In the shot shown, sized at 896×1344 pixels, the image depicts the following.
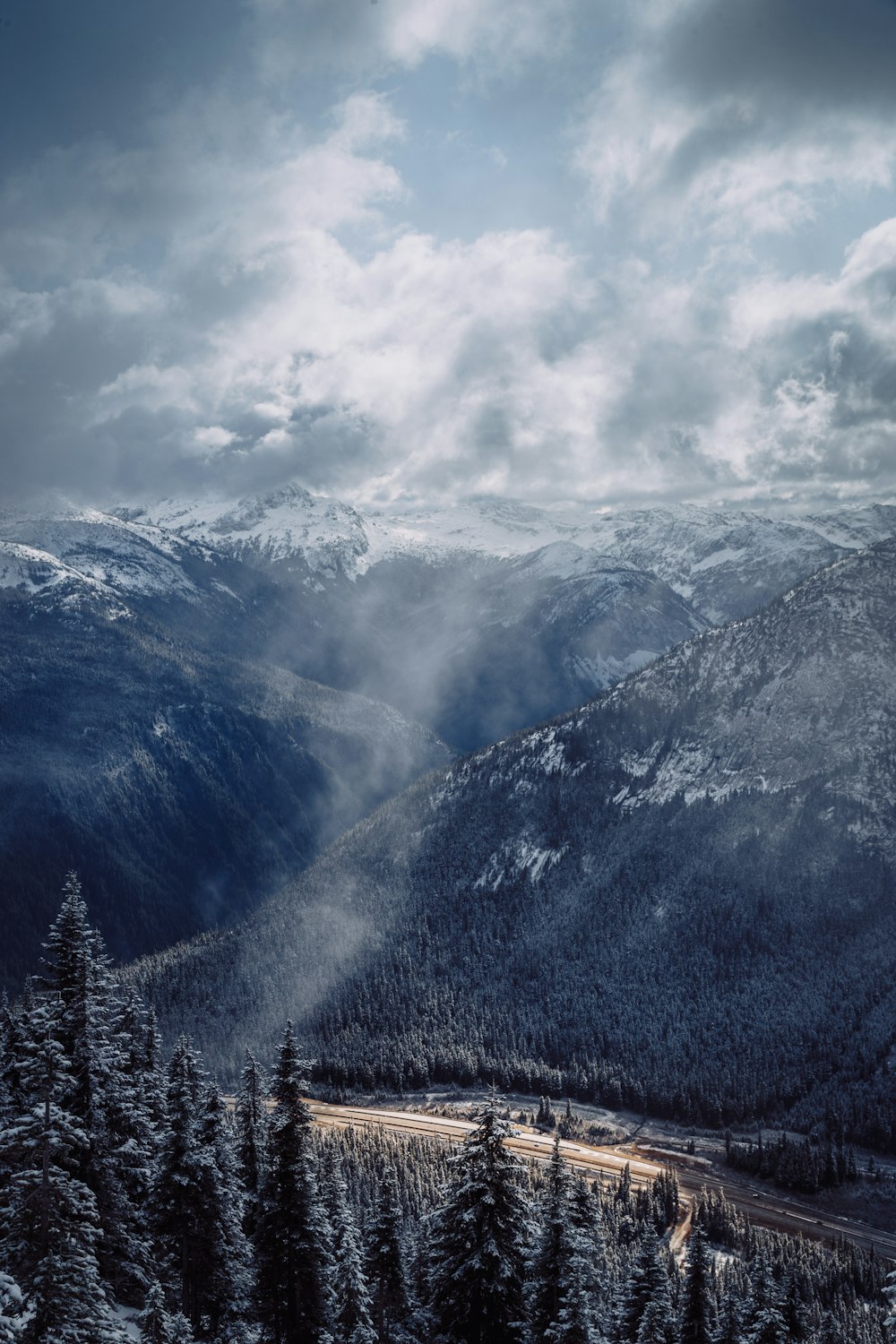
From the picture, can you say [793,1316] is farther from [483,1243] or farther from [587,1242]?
[483,1243]

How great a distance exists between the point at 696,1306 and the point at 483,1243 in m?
30.9

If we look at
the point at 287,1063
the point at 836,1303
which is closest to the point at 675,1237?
the point at 836,1303

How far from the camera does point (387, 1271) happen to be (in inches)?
2645

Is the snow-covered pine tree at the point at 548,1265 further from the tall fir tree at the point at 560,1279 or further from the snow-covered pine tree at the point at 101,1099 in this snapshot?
the snow-covered pine tree at the point at 101,1099

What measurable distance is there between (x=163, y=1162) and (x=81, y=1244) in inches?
1004

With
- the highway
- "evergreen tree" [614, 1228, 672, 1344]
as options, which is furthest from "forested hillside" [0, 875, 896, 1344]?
the highway

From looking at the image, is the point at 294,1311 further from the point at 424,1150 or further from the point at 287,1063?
the point at 424,1150

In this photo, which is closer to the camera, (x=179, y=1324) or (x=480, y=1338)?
Result: (x=480, y=1338)

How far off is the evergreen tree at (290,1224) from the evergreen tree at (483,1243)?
381 inches

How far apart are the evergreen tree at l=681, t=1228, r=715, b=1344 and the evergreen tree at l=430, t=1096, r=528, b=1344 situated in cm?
2327

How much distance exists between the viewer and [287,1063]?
55406 millimetres

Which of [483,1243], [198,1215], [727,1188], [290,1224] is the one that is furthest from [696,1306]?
[727,1188]

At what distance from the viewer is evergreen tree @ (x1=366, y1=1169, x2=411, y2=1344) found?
65.9 m

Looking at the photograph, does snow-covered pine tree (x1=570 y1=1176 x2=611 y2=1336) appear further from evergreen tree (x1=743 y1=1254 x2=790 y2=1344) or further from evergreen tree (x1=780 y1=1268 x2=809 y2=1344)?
evergreen tree (x1=780 y1=1268 x2=809 y2=1344)
